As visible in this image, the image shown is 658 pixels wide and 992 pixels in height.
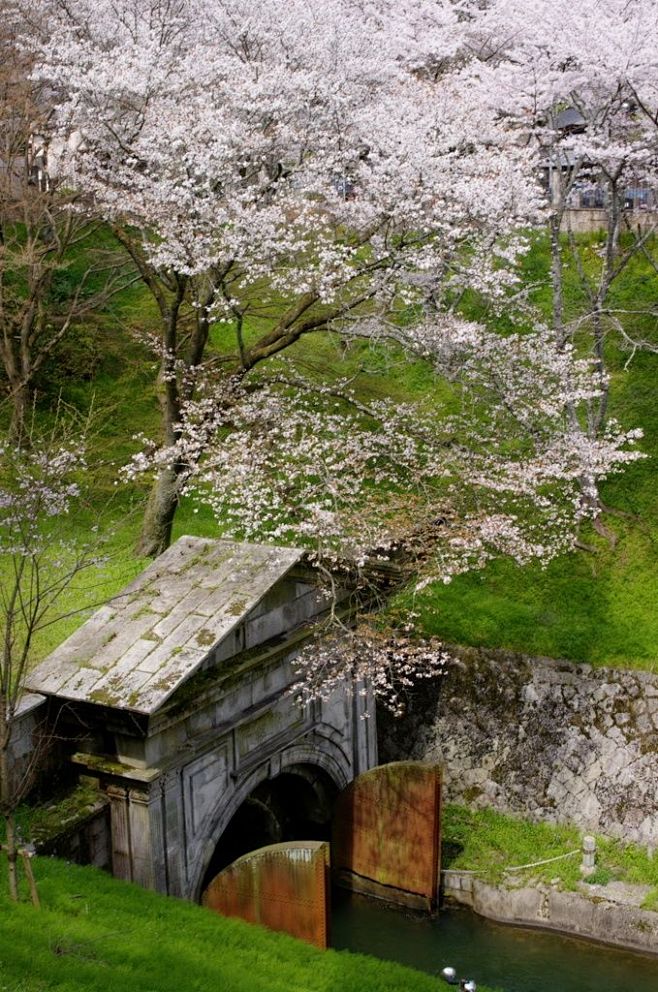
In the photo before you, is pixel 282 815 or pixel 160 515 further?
pixel 160 515

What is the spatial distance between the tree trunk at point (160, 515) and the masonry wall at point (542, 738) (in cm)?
592

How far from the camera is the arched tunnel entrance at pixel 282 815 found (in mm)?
16172

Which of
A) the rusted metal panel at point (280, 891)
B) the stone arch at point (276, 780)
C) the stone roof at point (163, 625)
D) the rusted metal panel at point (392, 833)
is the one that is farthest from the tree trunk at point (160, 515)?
the rusted metal panel at point (280, 891)

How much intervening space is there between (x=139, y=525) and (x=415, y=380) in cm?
1051

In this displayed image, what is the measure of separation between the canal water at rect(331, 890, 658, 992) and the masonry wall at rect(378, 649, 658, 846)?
2241mm

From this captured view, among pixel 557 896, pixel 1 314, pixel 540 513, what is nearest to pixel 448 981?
pixel 557 896

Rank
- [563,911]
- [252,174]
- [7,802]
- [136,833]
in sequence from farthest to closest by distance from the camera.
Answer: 1. [252,174]
2. [563,911]
3. [136,833]
4. [7,802]

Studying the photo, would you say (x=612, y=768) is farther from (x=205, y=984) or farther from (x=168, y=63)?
(x=168, y=63)

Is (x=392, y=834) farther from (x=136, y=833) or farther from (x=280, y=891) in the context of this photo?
(x=136, y=833)

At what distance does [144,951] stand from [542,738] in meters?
10.0

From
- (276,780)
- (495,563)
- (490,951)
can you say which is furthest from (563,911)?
(495,563)

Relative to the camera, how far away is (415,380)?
86.4ft

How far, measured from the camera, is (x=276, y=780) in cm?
1708

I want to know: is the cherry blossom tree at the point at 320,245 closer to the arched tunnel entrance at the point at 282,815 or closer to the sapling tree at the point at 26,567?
the sapling tree at the point at 26,567
